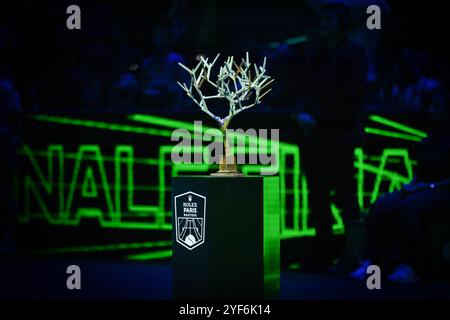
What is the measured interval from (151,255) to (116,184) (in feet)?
2.53

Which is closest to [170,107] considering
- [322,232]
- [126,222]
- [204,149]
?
[204,149]

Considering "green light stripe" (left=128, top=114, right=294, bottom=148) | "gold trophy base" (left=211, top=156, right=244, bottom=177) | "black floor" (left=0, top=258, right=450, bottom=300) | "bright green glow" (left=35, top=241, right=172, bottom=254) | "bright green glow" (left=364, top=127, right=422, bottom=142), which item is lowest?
"black floor" (left=0, top=258, right=450, bottom=300)

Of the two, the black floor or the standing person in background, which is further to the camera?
the standing person in background

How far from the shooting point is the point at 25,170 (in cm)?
780

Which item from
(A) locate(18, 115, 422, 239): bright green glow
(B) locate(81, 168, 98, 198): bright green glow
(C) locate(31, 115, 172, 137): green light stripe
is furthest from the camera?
(B) locate(81, 168, 98, 198): bright green glow

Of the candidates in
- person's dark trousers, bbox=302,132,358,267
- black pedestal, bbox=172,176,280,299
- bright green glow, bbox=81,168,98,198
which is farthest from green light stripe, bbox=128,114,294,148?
black pedestal, bbox=172,176,280,299

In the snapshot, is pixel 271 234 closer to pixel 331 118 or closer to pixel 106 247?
pixel 331 118

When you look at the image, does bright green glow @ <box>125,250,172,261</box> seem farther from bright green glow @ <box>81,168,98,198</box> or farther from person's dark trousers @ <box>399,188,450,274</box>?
person's dark trousers @ <box>399,188,450,274</box>

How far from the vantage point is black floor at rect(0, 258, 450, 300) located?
5.89 meters

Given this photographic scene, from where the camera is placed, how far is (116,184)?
299 inches

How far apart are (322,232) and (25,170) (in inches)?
120

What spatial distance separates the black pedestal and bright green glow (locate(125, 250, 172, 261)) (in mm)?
2469

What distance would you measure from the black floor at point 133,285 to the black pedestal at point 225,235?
954 mm
